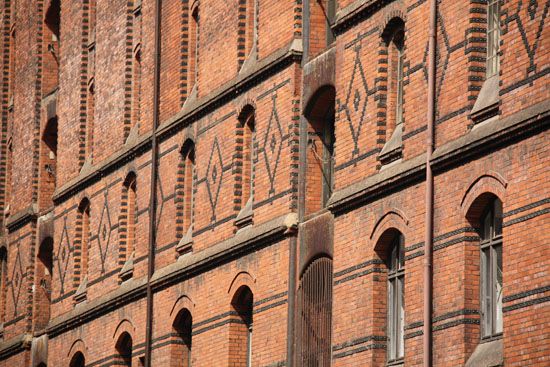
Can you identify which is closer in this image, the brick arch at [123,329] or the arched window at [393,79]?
the arched window at [393,79]

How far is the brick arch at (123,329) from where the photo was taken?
116ft

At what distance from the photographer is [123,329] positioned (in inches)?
1404

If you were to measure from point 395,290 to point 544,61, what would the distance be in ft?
16.0

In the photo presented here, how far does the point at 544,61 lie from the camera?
21812 millimetres

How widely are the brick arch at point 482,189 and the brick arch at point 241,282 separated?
7217 millimetres

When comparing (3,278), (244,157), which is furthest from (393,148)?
(3,278)

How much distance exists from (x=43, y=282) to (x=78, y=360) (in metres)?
4.20

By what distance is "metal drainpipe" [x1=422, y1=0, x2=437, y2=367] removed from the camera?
23391 mm

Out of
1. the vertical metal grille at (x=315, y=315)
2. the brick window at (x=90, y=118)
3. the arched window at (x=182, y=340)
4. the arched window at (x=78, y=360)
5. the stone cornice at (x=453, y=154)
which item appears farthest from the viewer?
the brick window at (x=90, y=118)

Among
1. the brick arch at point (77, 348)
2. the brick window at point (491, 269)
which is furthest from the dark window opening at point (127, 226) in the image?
the brick window at point (491, 269)

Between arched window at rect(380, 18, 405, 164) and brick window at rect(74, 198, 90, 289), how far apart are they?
14.5m

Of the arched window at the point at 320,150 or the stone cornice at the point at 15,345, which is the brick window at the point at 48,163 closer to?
the stone cornice at the point at 15,345

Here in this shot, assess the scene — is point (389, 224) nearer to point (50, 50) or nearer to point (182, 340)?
point (182, 340)

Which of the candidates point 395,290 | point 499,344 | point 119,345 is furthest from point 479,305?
point 119,345
